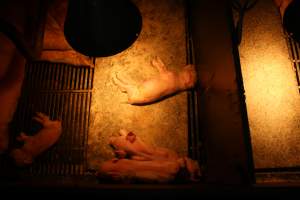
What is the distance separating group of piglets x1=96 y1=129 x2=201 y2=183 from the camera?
3.16m

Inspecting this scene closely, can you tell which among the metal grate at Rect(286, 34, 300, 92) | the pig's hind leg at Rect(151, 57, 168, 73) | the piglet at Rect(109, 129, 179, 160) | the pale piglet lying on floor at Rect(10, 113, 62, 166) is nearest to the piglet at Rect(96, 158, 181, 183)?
the piglet at Rect(109, 129, 179, 160)

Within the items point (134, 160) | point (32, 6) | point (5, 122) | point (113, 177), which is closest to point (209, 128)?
point (134, 160)

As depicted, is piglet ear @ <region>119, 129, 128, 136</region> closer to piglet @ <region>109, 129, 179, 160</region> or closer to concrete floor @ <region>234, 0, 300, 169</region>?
piglet @ <region>109, 129, 179, 160</region>

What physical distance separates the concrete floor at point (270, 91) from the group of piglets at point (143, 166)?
1153 mm

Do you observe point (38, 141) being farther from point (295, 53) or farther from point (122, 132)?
point (295, 53)

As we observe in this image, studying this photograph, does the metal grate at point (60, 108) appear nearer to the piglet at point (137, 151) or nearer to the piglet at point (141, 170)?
the piglet at point (137, 151)

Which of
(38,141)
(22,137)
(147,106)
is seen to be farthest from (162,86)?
(22,137)

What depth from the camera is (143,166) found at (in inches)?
129

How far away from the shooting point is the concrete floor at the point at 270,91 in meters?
3.82

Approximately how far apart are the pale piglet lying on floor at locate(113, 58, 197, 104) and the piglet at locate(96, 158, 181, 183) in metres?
1.17

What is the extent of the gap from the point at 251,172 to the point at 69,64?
129 inches

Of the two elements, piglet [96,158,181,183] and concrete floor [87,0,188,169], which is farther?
concrete floor [87,0,188,169]

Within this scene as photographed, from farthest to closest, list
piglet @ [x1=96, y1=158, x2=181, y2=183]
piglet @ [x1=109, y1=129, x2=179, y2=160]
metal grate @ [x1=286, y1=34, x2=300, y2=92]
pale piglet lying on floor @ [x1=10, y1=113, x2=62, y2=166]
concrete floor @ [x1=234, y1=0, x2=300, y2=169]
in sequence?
metal grate @ [x1=286, y1=34, x2=300, y2=92] → pale piglet lying on floor @ [x1=10, y1=113, x2=62, y2=166] → concrete floor @ [x1=234, y1=0, x2=300, y2=169] → piglet @ [x1=109, y1=129, x2=179, y2=160] → piglet @ [x1=96, y1=158, x2=181, y2=183]

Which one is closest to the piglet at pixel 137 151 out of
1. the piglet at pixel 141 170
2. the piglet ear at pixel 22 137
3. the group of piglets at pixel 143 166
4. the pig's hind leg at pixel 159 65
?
the group of piglets at pixel 143 166
